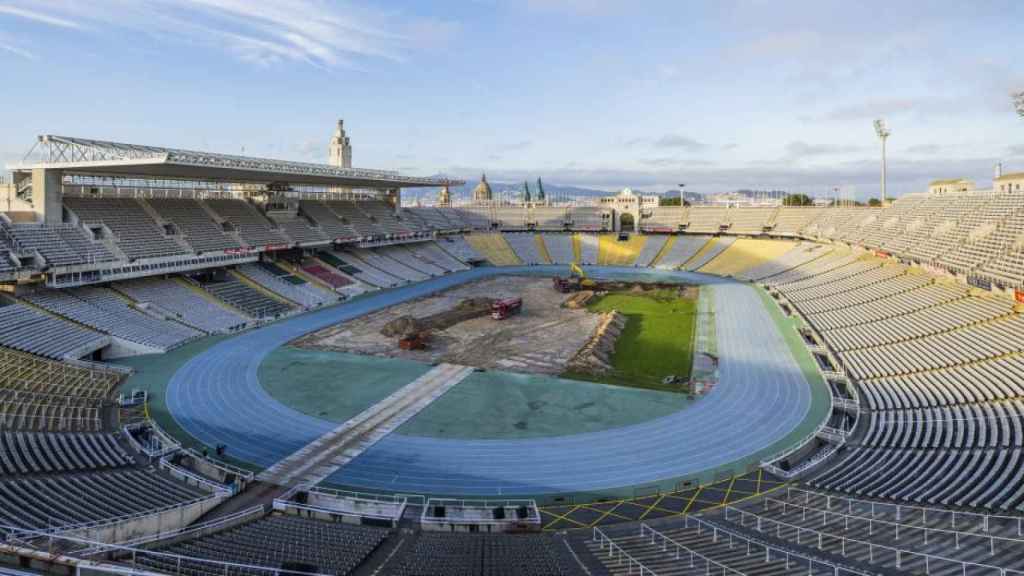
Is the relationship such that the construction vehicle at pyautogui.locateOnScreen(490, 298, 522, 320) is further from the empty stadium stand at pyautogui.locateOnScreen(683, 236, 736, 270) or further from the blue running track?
the empty stadium stand at pyautogui.locateOnScreen(683, 236, 736, 270)

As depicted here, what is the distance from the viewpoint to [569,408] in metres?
28.0

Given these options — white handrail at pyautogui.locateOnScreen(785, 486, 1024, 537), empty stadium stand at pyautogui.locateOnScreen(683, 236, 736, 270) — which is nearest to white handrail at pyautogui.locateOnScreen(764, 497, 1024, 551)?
white handrail at pyautogui.locateOnScreen(785, 486, 1024, 537)

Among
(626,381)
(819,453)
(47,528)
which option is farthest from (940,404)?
(47,528)

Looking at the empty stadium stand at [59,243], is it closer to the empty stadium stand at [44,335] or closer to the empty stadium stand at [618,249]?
the empty stadium stand at [44,335]

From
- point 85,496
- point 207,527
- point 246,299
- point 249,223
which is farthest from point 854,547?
point 249,223

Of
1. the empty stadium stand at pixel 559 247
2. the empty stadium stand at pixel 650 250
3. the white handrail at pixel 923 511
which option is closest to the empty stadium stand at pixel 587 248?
the empty stadium stand at pixel 559 247

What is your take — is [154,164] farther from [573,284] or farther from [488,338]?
[573,284]

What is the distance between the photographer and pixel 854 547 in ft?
48.2

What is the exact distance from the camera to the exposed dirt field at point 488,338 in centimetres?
3619

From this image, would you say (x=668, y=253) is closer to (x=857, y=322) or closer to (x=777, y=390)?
(x=857, y=322)

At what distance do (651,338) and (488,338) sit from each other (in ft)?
34.5

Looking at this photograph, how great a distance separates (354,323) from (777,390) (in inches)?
1108

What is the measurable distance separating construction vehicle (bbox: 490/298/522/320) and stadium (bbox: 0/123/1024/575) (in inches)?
9.4

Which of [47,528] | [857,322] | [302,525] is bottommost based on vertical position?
[302,525]
